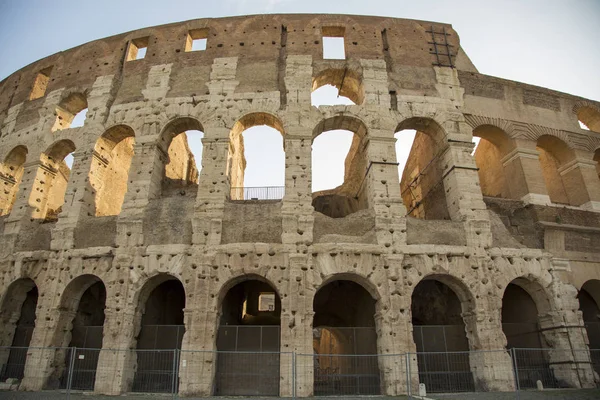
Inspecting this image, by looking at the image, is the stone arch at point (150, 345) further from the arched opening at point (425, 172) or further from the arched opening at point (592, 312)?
the arched opening at point (592, 312)

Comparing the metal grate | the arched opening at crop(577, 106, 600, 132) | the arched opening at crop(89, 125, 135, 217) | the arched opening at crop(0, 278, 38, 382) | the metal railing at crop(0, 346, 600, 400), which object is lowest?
the metal railing at crop(0, 346, 600, 400)

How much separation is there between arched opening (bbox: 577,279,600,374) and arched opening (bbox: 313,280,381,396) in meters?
6.53

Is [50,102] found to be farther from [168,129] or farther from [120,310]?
[120,310]

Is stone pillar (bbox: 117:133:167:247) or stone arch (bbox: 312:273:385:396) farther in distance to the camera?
stone pillar (bbox: 117:133:167:247)

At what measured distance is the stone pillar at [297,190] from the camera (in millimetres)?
10922

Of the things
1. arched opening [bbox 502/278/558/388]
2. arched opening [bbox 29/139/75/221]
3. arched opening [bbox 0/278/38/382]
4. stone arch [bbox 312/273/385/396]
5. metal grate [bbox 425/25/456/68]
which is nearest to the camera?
stone arch [bbox 312/273/385/396]

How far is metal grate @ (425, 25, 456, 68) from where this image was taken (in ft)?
46.9

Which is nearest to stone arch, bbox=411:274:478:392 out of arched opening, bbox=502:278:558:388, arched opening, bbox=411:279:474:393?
arched opening, bbox=411:279:474:393

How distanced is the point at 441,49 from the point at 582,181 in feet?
22.0

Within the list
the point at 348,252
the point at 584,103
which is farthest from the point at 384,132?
the point at 584,103

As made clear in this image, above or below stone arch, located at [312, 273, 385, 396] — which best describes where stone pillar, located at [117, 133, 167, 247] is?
above

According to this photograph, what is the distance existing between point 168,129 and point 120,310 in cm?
585

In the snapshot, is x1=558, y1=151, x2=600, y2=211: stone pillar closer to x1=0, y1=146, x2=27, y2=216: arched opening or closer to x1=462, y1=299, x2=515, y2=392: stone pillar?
x1=462, y1=299, x2=515, y2=392: stone pillar

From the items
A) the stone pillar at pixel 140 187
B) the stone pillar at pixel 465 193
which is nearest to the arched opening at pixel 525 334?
the stone pillar at pixel 465 193
